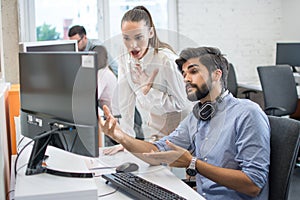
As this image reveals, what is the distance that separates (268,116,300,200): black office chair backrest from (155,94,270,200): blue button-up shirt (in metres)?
0.04

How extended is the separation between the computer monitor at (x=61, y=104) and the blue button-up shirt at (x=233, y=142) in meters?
0.48

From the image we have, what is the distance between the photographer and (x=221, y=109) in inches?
69.4

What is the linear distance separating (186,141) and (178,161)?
0.81ft

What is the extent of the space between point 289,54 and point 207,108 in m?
3.69

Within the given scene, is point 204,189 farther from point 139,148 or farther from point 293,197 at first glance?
point 293,197

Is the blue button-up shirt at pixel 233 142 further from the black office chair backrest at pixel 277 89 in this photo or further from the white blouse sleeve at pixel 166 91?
the black office chair backrest at pixel 277 89


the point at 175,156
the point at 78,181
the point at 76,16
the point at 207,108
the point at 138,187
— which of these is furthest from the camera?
the point at 76,16

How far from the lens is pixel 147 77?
5.43ft

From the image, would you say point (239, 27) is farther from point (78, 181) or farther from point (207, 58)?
point (78, 181)

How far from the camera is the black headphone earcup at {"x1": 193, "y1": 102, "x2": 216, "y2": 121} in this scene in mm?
1754

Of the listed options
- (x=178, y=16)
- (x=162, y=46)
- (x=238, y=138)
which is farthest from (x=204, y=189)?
(x=178, y=16)

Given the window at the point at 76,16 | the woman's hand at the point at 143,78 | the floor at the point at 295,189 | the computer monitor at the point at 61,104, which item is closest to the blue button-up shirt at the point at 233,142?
the woman's hand at the point at 143,78

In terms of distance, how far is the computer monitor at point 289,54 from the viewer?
199 inches

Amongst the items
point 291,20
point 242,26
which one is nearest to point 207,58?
point 242,26
